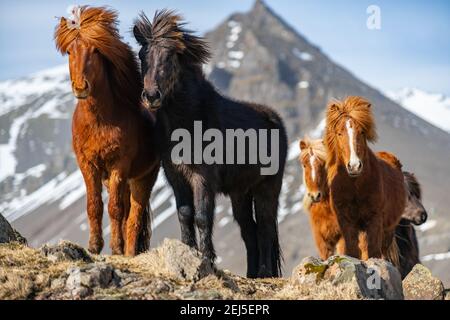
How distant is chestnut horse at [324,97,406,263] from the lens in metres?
13.6

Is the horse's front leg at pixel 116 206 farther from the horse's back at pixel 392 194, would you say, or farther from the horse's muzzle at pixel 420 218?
the horse's muzzle at pixel 420 218

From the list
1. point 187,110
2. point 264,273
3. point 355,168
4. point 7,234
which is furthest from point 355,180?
point 7,234

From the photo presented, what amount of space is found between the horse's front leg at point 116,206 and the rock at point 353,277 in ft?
10.3

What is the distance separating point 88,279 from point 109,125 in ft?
11.2

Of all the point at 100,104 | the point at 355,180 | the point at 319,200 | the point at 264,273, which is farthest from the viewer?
the point at 319,200

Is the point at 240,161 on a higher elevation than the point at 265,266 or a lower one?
higher

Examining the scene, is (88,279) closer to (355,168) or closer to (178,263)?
(178,263)

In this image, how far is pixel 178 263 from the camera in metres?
10.8

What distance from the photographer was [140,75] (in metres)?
13.8

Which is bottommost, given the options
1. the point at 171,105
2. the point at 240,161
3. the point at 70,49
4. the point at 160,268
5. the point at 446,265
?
the point at 446,265

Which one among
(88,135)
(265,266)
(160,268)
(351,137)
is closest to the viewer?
(160,268)

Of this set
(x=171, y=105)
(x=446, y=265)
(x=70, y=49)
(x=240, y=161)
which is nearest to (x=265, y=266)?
(x=240, y=161)
